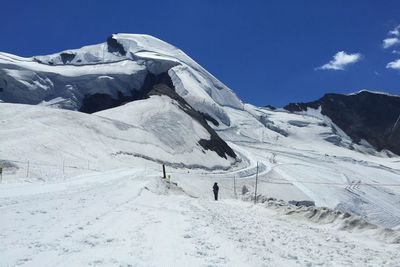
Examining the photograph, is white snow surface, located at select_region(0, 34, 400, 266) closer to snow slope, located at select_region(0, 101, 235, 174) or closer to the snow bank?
the snow bank

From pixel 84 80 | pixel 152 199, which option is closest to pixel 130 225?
pixel 152 199

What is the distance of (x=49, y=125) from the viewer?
57312 millimetres

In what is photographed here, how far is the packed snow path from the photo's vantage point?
29.9 ft

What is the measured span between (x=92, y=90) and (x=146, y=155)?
277ft

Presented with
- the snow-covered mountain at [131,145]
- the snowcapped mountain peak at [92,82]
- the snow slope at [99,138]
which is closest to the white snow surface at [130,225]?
the snow slope at [99,138]

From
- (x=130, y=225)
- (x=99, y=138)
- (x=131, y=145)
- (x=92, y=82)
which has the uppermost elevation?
(x=92, y=82)

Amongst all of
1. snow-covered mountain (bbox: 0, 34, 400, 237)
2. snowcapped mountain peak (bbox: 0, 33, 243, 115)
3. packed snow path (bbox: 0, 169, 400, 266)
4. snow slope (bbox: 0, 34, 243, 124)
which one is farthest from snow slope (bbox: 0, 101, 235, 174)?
snow slope (bbox: 0, 34, 243, 124)

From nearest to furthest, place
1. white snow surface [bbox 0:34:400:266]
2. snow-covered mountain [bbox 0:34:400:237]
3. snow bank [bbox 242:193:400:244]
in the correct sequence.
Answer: white snow surface [bbox 0:34:400:266] < snow bank [bbox 242:193:400:244] < snow-covered mountain [bbox 0:34:400:237]

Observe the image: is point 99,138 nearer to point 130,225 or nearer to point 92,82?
point 130,225

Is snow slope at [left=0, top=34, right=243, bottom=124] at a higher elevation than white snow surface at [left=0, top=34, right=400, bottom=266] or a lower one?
higher

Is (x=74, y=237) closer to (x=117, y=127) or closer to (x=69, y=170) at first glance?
(x=69, y=170)

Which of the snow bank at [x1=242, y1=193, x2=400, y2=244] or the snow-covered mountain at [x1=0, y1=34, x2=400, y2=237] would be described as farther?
the snow-covered mountain at [x1=0, y1=34, x2=400, y2=237]

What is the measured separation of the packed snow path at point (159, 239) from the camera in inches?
359

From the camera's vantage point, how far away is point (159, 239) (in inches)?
445
